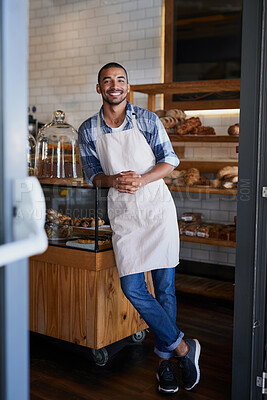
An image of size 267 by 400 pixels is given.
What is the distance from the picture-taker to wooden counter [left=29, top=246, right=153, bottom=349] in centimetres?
331

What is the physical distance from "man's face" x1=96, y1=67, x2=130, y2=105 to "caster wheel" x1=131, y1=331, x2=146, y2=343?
1732mm

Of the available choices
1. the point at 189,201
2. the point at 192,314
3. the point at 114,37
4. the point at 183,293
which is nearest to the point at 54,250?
the point at 192,314

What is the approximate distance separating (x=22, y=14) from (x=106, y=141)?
2.25m

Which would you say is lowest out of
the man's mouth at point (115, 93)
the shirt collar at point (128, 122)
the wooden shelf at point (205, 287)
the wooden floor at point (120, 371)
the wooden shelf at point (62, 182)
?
the wooden floor at point (120, 371)

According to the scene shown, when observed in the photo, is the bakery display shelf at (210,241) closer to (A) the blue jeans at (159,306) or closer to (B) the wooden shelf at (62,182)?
(A) the blue jeans at (159,306)

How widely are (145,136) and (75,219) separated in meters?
0.79

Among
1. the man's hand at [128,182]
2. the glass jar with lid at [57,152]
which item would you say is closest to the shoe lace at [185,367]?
the man's hand at [128,182]

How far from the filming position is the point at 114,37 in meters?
6.02

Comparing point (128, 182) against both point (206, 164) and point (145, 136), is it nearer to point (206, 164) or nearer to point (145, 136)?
point (145, 136)

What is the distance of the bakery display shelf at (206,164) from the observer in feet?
17.2

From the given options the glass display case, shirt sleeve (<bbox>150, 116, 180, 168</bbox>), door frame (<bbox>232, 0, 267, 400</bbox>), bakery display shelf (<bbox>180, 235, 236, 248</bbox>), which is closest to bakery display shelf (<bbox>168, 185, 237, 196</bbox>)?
bakery display shelf (<bbox>180, 235, 236, 248</bbox>)

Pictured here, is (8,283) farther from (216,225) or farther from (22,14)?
(216,225)

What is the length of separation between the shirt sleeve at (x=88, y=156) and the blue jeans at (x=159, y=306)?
2.41 feet

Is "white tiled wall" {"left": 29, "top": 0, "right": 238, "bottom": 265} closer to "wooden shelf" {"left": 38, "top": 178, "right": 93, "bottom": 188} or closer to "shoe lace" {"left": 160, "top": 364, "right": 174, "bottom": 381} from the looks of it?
"wooden shelf" {"left": 38, "top": 178, "right": 93, "bottom": 188}
